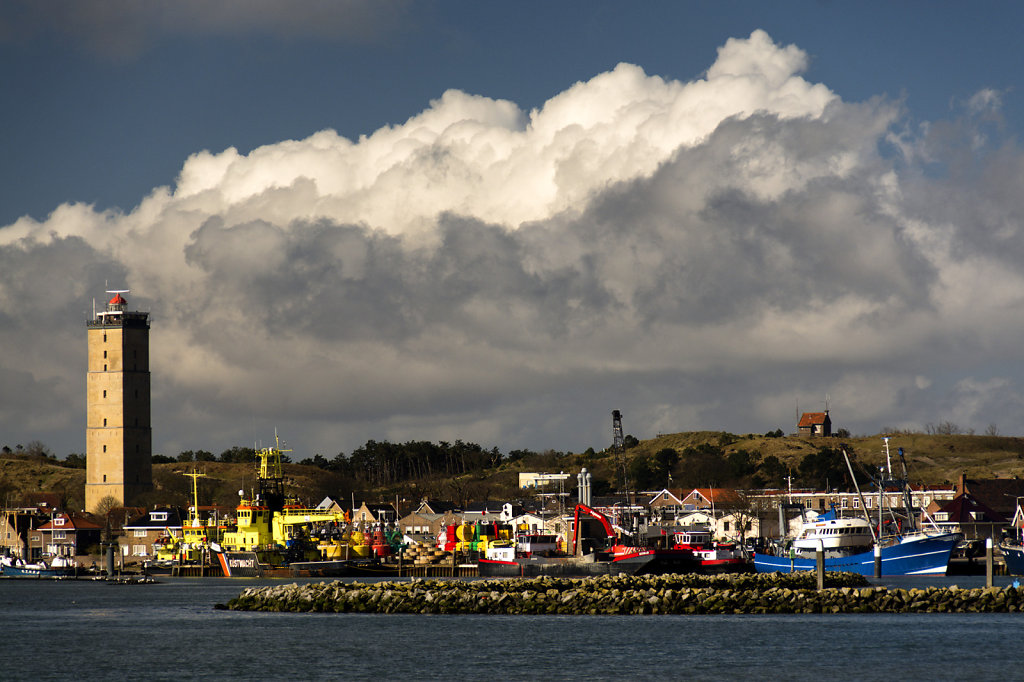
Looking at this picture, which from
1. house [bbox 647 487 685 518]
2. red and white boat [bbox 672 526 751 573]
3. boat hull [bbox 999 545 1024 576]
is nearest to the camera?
boat hull [bbox 999 545 1024 576]

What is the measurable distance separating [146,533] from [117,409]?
3258cm

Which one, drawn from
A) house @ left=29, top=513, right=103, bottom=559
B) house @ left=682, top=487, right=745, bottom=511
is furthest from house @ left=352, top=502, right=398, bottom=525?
house @ left=682, top=487, right=745, bottom=511

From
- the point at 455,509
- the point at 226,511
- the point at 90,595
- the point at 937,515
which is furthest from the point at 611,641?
the point at 226,511

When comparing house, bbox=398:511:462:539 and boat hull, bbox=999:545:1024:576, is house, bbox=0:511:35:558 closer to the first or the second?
house, bbox=398:511:462:539

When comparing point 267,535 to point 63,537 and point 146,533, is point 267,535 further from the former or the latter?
point 63,537

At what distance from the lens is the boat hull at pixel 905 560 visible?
9275 centimetres

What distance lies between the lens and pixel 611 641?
56.3 meters

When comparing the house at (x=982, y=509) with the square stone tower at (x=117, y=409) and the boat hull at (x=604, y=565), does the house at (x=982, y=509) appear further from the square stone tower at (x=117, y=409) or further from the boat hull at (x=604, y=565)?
the square stone tower at (x=117, y=409)

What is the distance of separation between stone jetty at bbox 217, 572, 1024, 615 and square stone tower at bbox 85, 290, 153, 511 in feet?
→ 353

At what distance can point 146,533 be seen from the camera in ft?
501

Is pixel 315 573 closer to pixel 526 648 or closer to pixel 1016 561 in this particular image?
pixel 1016 561

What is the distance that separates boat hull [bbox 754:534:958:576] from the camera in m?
92.8

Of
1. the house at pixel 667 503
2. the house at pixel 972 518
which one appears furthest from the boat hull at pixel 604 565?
the house at pixel 667 503

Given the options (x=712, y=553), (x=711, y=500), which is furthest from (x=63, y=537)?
(x=712, y=553)
